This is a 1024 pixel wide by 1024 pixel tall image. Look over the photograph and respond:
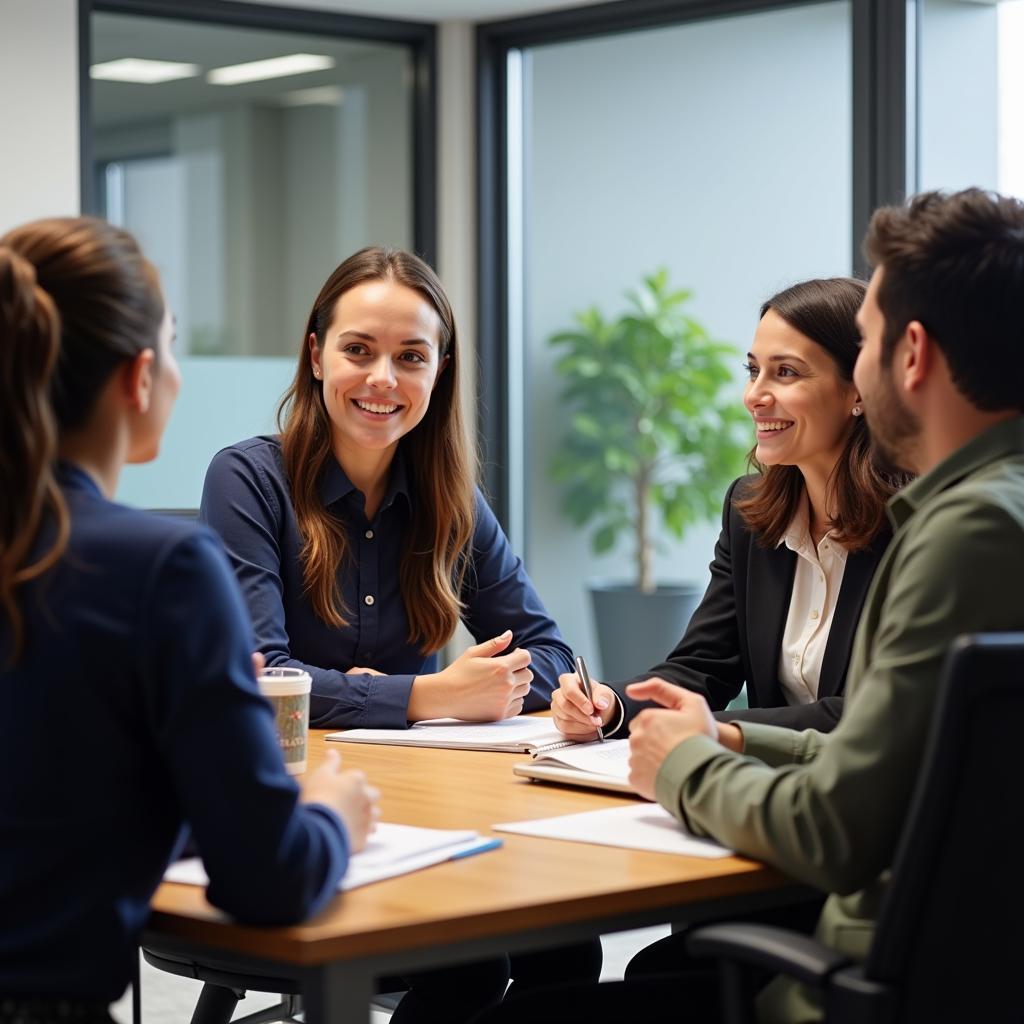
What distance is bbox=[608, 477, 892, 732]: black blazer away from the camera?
7.86 feet

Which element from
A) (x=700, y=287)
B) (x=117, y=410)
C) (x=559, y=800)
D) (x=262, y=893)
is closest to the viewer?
(x=262, y=893)

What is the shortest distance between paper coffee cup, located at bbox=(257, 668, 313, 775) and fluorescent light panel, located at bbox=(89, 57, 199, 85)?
3.30 m

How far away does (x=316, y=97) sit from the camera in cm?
520

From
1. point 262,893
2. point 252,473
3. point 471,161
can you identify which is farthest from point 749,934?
point 471,161

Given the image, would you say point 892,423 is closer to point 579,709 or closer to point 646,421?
point 579,709

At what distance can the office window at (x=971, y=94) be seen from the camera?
164 inches

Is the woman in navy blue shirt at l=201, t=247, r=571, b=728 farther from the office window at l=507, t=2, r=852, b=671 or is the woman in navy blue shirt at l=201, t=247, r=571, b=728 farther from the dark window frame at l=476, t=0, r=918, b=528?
the office window at l=507, t=2, r=852, b=671

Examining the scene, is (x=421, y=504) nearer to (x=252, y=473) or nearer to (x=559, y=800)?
(x=252, y=473)

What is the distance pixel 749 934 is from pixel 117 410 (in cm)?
74

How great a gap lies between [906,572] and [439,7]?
3984mm

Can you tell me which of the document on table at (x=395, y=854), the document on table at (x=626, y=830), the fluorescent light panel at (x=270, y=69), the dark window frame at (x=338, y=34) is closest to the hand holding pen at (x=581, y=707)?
the document on table at (x=626, y=830)

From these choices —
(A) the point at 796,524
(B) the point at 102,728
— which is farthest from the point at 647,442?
(B) the point at 102,728

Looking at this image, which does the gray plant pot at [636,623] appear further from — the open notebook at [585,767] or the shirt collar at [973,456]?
the shirt collar at [973,456]

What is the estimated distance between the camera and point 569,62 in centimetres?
525
